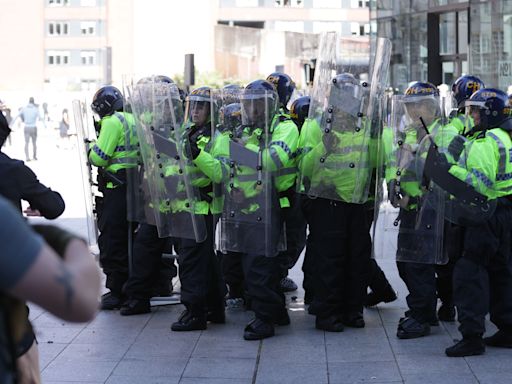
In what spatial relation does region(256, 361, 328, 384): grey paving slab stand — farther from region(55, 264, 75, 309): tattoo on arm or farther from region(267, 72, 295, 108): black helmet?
region(55, 264, 75, 309): tattoo on arm

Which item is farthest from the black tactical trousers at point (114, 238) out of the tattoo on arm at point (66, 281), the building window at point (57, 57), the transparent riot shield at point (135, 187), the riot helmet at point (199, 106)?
the building window at point (57, 57)

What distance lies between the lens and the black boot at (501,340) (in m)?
6.61

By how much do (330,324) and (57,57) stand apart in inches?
3353

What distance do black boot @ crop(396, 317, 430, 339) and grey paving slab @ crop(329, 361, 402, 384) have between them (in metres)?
0.61

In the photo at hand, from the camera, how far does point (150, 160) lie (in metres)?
7.39

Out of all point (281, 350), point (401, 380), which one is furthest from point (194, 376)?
point (401, 380)

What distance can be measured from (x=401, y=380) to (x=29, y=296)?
4.05m

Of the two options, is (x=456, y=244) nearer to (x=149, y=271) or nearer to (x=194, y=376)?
(x=194, y=376)

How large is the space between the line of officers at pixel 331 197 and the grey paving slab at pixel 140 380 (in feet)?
3.68

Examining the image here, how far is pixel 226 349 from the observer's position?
22.4 feet

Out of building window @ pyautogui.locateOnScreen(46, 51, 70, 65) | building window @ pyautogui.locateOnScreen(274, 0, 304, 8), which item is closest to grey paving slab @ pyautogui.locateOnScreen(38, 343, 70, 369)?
building window @ pyautogui.locateOnScreen(274, 0, 304, 8)

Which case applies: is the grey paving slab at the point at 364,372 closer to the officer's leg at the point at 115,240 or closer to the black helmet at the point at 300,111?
the officer's leg at the point at 115,240

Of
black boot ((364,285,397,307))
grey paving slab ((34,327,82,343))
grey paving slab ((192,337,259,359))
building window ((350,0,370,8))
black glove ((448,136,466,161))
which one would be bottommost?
grey paving slab ((192,337,259,359))

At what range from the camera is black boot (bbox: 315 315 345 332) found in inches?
285
